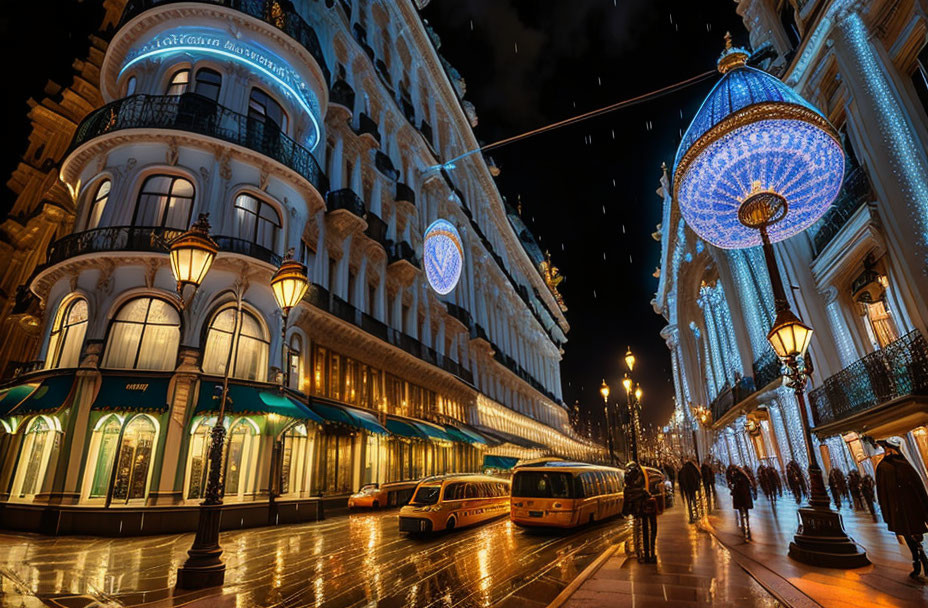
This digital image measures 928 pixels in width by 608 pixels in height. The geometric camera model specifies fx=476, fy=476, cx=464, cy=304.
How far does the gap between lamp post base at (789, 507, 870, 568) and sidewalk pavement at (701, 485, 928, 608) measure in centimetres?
15

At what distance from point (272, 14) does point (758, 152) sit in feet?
55.1

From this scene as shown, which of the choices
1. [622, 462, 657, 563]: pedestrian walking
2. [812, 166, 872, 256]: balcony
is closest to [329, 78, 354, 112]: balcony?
[812, 166, 872, 256]: balcony

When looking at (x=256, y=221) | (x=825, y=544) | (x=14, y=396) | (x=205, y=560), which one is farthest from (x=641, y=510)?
(x=14, y=396)

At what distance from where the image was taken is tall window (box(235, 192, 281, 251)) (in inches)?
620

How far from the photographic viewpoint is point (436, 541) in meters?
11.6

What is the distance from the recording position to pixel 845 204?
14.6m

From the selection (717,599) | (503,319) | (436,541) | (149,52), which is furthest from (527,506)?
(503,319)

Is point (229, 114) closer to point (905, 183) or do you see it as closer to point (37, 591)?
point (37, 591)

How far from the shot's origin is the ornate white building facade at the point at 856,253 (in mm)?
11438

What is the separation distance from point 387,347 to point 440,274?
6.08 meters

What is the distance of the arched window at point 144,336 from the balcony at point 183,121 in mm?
5643

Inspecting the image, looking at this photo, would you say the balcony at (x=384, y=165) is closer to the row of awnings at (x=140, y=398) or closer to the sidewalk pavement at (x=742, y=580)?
the row of awnings at (x=140, y=398)

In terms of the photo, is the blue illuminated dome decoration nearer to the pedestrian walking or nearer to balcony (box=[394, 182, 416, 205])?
the pedestrian walking

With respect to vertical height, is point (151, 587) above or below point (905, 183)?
below
